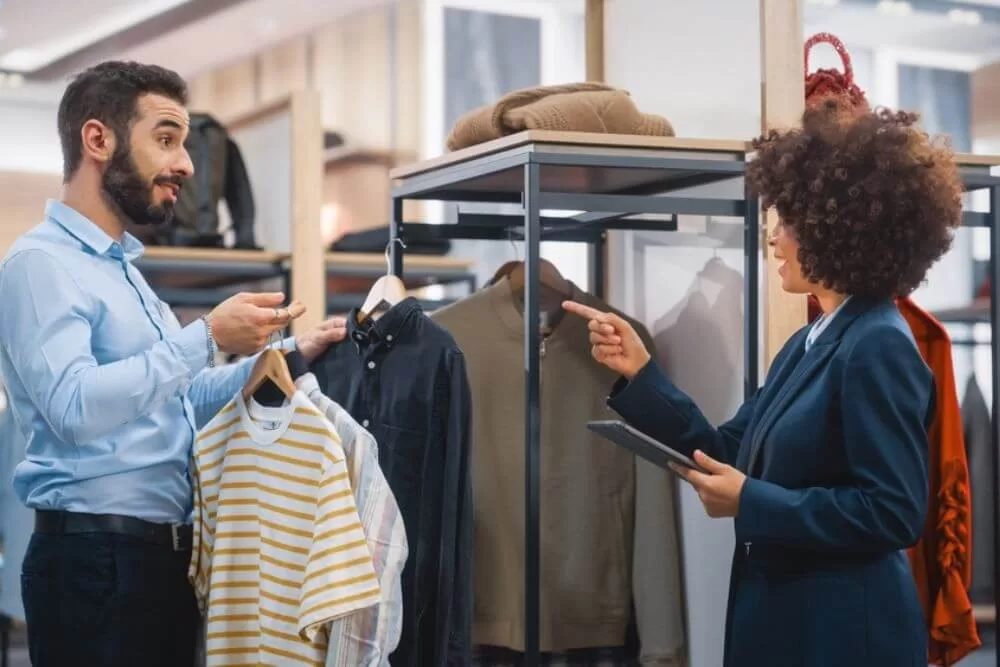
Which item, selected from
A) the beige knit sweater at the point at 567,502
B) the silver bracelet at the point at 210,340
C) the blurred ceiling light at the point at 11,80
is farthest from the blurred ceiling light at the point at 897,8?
the blurred ceiling light at the point at 11,80

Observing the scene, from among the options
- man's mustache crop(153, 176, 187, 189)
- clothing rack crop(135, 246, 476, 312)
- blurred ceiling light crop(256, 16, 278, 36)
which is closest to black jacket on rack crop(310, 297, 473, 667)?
man's mustache crop(153, 176, 187, 189)

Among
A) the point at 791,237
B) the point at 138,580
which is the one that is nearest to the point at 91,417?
the point at 138,580

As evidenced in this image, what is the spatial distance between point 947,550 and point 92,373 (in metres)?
1.56

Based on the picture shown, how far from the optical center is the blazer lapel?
200 cm

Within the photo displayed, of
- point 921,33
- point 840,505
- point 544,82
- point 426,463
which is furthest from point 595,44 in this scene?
point 544,82

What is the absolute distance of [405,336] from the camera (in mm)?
2350

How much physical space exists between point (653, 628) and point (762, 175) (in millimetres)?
993

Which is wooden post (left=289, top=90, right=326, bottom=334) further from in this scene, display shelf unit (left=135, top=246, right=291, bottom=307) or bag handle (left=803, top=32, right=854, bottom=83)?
bag handle (left=803, top=32, right=854, bottom=83)

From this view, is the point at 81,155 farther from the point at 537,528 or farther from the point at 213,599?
the point at 537,528

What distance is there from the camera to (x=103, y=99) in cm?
218

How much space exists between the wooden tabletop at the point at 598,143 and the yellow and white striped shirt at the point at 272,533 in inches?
23.9

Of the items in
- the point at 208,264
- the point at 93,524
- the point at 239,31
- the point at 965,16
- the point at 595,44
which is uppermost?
the point at 239,31

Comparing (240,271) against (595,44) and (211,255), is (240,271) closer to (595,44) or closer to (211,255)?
(211,255)

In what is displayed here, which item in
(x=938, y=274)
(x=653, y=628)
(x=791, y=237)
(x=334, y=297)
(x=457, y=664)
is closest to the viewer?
(x=791, y=237)
